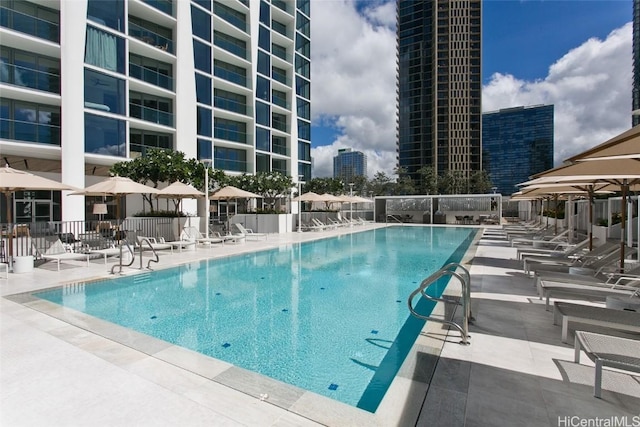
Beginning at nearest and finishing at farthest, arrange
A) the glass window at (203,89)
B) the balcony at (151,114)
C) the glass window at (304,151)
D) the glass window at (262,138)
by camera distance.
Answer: the balcony at (151,114)
the glass window at (203,89)
the glass window at (262,138)
the glass window at (304,151)

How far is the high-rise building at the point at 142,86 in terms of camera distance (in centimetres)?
1656

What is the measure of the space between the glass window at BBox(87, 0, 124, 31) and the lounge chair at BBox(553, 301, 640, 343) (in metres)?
23.9

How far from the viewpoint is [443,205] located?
108 feet

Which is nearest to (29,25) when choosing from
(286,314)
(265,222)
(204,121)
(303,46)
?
(204,121)

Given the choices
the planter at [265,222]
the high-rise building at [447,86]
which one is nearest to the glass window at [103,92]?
the planter at [265,222]

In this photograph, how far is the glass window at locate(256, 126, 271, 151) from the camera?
3025cm

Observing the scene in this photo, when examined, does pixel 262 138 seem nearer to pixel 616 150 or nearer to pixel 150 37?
pixel 150 37

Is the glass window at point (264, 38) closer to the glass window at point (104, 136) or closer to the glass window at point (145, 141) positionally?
the glass window at point (145, 141)

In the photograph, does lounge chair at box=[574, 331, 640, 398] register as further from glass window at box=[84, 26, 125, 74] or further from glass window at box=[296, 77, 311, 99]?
glass window at box=[296, 77, 311, 99]

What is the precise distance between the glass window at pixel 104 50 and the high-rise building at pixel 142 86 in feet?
0.18

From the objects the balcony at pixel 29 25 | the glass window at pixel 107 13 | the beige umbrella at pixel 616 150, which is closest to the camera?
the beige umbrella at pixel 616 150

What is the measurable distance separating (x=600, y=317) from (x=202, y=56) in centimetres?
2776

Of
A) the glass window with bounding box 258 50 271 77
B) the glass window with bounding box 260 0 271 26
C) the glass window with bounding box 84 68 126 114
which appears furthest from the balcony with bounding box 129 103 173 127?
the glass window with bounding box 260 0 271 26

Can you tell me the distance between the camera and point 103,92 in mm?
18547
